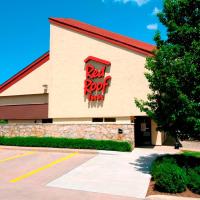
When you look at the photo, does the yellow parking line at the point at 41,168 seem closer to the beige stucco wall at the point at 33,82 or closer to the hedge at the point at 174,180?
the hedge at the point at 174,180

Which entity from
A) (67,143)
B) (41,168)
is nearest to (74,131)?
(67,143)

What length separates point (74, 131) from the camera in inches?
897

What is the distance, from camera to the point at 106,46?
24.2 meters

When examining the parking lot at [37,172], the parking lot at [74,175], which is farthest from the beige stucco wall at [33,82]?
the parking lot at [74,175]

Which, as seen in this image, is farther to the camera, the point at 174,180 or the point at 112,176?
the point at 112,176

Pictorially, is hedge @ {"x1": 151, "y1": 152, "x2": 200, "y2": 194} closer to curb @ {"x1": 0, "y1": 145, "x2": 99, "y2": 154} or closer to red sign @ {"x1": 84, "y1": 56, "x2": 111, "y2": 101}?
curb @ {"x1": 0, "y1": 145, "x2": 99, "y2": 154}

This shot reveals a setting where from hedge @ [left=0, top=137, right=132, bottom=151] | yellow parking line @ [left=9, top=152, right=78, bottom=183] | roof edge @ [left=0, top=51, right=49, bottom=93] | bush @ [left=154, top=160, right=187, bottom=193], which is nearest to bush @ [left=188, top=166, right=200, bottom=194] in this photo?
bush @ [left=154, top=160, right=187, bottom=193]

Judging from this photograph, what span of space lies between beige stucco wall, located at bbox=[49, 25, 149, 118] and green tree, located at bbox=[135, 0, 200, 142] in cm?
910

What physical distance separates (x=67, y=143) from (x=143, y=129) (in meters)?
8.37

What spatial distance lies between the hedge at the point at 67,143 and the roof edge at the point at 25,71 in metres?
8.06

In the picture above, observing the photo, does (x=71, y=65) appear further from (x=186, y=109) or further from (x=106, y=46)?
(x=186, y=109)

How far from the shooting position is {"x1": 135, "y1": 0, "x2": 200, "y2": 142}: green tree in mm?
11789

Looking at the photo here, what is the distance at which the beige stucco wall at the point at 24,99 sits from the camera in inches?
1114

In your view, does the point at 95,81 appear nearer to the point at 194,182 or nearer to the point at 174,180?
the point at 174,180
